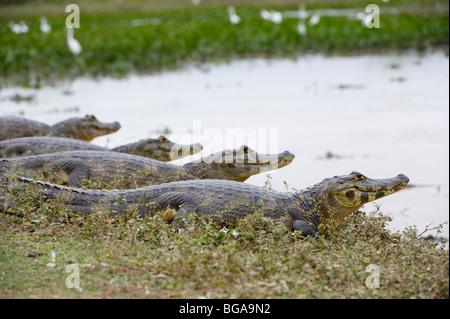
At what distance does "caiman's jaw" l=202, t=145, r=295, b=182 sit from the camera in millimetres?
7375

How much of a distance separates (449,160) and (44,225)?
5.89 m

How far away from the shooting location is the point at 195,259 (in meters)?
4.44

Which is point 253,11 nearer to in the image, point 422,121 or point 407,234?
point 422,121

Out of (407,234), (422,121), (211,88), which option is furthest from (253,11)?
(407,234)

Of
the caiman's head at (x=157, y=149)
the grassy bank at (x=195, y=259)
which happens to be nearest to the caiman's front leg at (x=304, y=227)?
the grassy bank at (x=195, y=259)

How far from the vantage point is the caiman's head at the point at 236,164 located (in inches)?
290

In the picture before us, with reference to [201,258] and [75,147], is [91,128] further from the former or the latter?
[201,258]

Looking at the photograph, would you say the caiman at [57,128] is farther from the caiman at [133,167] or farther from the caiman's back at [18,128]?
the caiman at [133,167]

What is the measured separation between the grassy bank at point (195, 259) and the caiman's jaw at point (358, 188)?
0.24 m

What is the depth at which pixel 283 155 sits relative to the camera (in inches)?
295

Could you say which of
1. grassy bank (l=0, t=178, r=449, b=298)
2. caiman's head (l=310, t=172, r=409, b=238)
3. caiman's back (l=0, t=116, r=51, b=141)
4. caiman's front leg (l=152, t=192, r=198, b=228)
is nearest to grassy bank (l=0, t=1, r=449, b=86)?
caiman's back (l=0, t=116, r=51, b=141)

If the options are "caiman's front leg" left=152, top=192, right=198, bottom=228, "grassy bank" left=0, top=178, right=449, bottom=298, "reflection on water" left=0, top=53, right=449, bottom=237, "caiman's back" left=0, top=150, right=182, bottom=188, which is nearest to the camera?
"grassy bank" left=0, top=178, right=449, bottom=298

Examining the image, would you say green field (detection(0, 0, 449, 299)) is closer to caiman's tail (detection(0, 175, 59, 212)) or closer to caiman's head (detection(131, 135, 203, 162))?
caiman's tail (detection(0, 175, 59, 212))
